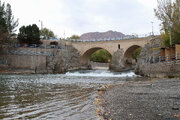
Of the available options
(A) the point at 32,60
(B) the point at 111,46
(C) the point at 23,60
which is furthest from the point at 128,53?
(C) the point at 23,60

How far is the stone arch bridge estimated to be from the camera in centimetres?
4512

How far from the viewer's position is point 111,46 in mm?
51250

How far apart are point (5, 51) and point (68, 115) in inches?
1500

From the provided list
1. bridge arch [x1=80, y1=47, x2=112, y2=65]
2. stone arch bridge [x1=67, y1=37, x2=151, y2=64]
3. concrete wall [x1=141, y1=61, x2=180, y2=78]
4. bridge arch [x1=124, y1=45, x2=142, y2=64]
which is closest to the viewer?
concrete wall [x1=141, y1=61, x2=180, y2=78]

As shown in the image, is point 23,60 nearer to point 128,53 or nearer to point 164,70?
point 128,53

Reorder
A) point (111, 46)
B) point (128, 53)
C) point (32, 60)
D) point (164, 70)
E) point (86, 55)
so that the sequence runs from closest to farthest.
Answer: point (164, 70) < point (32, 60) < point (128, 53) < point (111, 46) < point (86, 55)

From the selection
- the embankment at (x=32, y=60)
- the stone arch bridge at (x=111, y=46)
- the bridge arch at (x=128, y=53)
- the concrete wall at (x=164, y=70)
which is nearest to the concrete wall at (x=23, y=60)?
the embankment at (x=32, y=60)

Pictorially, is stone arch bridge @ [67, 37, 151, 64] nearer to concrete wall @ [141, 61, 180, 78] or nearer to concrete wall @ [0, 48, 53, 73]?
concrete wall @ [0, 48, 53, 73]

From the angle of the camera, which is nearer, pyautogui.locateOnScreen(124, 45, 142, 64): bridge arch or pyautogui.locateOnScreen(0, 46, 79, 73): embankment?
pyautogui.locateOnScreen(0, 46, 79, 73): embankment

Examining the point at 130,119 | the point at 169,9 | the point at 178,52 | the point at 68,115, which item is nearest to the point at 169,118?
the point at 130,119

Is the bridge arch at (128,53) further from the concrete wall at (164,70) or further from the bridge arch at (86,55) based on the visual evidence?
the concrete wall at (164,70)

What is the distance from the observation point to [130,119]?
472 centimetres

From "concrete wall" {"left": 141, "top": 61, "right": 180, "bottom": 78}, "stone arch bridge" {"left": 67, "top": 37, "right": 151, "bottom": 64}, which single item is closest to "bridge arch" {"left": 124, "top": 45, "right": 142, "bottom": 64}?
"stone arch bridge" {"left": 67, "top": 37, "right": 151, "bottom": 64}

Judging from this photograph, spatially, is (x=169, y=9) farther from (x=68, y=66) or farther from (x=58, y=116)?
(x=68, y=66)
